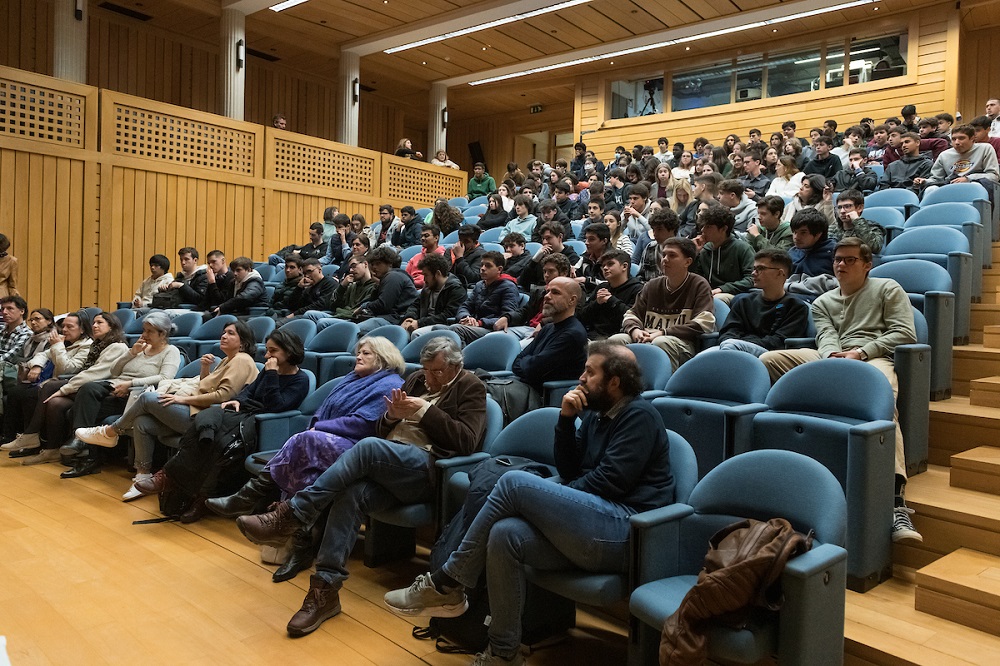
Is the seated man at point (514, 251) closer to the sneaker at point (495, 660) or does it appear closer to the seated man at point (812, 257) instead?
the seated man at point (812, 257)

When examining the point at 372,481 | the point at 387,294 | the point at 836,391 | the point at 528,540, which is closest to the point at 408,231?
the point at 387,294

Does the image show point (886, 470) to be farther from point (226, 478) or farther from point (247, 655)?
point (226, 478)

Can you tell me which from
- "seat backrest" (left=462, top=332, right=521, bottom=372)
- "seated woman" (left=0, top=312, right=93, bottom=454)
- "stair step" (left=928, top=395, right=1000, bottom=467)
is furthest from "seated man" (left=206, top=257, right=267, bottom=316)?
"stair step" (left=928, top=395, right=1000, bottom=467)

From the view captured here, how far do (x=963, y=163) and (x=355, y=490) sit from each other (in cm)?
453

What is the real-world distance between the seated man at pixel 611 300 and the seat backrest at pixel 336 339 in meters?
1.27

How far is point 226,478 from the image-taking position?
3.15 meters

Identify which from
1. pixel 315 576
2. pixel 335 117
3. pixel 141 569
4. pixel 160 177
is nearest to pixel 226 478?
pixel 141 569

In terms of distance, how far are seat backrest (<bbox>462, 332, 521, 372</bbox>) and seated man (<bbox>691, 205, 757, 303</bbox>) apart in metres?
1.06

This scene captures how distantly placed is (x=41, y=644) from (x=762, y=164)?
245 inches

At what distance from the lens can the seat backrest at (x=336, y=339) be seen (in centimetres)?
396

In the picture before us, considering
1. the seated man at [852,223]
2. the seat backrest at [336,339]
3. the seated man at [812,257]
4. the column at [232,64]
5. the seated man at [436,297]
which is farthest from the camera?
the column at [232,64]

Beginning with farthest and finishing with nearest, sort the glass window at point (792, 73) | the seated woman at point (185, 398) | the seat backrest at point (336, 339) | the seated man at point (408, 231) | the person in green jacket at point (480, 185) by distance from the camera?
the person in green jacket at point (480, 185) < the glass window at point (792, 73) < the seated man at point (408, 231) < the seat backrest at point (336, 339) < the seated woman at point (185, 398)

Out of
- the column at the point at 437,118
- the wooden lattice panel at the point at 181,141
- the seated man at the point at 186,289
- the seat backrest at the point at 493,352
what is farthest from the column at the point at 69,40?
the seat backrest at the point at 493,352

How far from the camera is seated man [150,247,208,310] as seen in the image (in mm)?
5855
